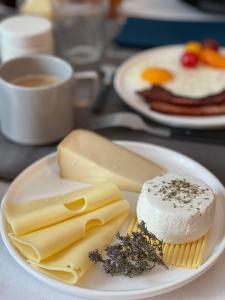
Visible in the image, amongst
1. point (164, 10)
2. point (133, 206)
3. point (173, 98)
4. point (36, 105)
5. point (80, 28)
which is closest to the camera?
point (133, 206)

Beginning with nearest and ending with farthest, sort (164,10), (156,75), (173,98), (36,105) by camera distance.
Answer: (36,105) < (173,98) < (156,75) < (164,10)

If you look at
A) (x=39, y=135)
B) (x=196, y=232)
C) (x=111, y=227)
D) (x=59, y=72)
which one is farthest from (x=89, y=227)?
(x=59, y=72)

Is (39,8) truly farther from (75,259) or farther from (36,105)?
(75,259)

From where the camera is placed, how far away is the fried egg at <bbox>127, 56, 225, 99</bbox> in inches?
45.3

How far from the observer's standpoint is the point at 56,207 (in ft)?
2.52

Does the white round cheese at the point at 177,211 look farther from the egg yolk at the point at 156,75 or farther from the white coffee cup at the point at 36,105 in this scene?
the egg yolk at the point at 156,75

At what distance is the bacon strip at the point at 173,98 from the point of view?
1079 mm

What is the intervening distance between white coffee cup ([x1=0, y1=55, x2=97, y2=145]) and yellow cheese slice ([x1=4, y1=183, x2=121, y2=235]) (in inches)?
8.3

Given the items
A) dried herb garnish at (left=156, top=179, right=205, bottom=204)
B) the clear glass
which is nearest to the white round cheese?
dried herb garnish at (left=156, top=179, right=205, bottom=204)

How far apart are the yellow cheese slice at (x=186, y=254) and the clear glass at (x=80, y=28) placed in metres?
0.74

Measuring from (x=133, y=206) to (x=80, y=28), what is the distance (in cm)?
73

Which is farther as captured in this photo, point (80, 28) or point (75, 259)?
point (80, 28)

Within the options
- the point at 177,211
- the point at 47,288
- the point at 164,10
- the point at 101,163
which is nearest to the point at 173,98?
the point at 101,163

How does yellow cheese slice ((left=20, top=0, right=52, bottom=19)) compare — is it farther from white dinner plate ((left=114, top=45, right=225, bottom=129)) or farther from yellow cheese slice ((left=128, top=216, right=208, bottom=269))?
yellow cheese slice ((left=128, top=216, right=208, bottom=269))
